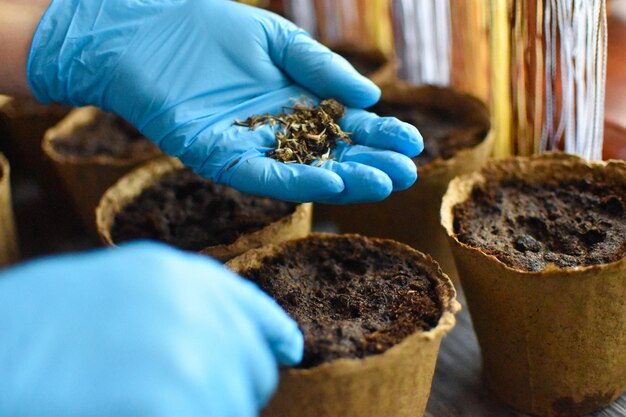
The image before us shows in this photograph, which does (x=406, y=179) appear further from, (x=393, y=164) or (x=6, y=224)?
(x=6, y=224)

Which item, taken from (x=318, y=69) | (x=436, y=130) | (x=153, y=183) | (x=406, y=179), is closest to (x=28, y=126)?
(x=153, y=183)

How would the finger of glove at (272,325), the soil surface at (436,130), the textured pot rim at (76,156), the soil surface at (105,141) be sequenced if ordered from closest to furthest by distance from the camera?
the finger of glove at (272,325) < the soil surface at (436,130) < the textured pot rim at (76,156) < the soil surface at (105,141)

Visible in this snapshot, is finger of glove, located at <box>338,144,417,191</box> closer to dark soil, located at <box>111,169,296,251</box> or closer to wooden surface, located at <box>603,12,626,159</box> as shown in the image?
dark soil, located at <box>111,169,296,251</box>

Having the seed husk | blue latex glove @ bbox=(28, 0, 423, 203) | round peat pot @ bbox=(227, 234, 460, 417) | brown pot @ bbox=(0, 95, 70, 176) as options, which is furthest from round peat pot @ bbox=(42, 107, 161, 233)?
round peat pot @ bbox=(227, 234, 460, 417)

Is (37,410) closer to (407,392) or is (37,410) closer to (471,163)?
(407,392)

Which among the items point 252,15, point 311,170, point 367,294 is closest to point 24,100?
point 252,15

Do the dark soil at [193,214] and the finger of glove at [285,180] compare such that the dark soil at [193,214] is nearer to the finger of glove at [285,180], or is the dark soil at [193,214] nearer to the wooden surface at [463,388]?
the finger of glove at [285,180]

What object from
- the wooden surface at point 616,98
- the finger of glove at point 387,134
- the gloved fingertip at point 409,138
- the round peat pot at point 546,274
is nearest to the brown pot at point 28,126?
the finger of glove at point 387,134

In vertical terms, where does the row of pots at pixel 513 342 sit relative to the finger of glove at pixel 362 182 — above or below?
below
